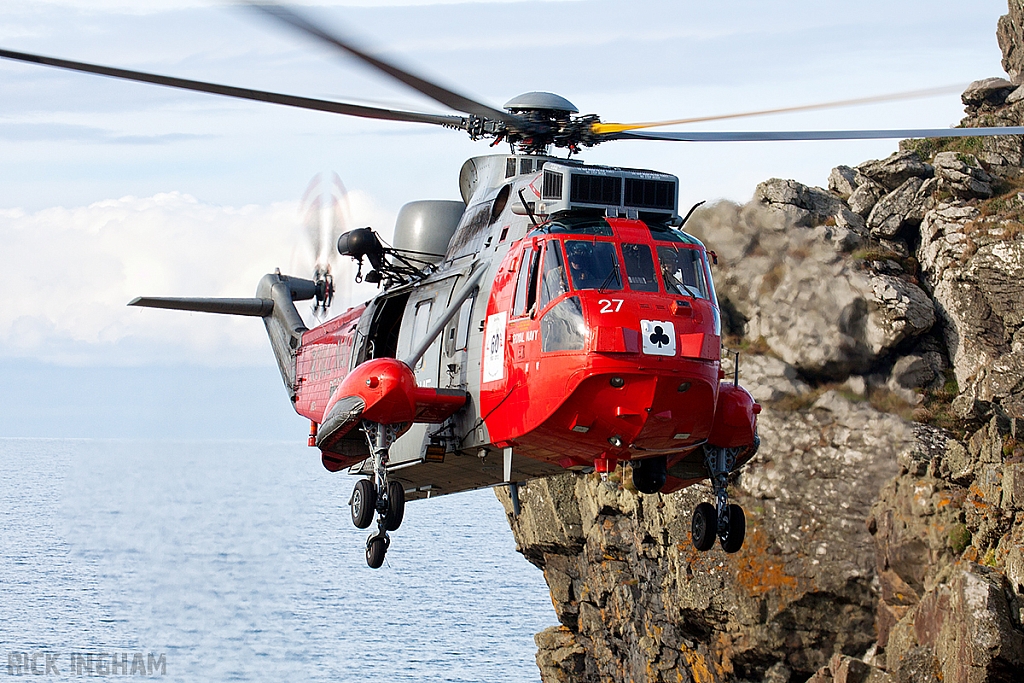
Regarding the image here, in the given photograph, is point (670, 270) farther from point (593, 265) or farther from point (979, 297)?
point (979, 297)

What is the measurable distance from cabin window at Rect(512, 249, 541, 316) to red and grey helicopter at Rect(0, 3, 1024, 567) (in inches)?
1.1

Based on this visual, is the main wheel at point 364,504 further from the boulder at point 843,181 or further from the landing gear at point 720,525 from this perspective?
the boulder at point 843,181

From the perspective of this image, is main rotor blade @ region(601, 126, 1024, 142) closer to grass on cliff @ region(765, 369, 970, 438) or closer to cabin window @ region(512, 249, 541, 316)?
cabin window @ region(512, 249, 541, 316)

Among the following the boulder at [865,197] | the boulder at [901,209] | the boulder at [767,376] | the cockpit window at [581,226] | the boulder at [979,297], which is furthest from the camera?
the boulder at [865,197]

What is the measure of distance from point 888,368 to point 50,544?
99742 millimetres

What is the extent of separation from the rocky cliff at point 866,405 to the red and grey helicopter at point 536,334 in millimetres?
12693

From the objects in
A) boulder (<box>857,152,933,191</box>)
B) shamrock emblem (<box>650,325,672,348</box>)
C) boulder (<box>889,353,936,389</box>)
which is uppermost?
boulder (<box>857,152,933,191</box>)

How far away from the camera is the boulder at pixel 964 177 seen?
33.6 metres

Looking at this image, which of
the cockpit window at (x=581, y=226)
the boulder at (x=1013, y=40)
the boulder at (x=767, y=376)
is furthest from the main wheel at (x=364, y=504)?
the boulder at (x=1013, y=40)

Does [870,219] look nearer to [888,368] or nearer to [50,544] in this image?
[888,368]

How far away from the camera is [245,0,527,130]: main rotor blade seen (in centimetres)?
1094

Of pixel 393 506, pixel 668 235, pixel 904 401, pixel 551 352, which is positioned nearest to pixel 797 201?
pixel 904 401

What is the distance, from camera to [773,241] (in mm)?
32625

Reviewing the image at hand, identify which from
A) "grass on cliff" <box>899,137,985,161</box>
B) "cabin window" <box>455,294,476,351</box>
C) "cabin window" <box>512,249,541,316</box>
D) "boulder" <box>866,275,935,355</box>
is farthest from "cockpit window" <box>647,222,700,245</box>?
"grass on cliff" <box>899,137,985,161</box>
